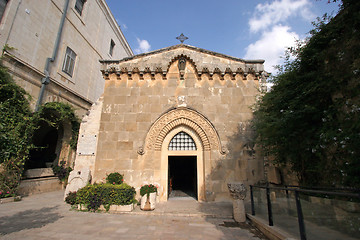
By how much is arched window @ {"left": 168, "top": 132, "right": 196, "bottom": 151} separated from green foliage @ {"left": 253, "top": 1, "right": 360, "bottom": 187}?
10.7ft

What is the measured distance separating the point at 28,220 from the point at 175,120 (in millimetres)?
5909

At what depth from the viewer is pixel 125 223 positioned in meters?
4.95

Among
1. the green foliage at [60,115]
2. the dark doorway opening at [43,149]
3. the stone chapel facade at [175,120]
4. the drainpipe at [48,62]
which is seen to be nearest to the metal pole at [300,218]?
the stone chapel facade at [175,120]

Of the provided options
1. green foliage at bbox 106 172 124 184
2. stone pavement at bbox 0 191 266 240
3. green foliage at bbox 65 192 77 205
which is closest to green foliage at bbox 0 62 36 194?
stone pavement at bbox 0 191 266 240

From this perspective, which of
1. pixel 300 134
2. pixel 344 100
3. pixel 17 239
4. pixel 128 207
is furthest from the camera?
pixel 128 207

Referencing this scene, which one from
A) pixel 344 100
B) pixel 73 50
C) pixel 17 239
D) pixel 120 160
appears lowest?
pixel 17 239

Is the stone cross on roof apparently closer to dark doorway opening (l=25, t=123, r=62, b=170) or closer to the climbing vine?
the climbing vine

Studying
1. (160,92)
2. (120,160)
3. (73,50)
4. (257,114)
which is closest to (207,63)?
(160,92)

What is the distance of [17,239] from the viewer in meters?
3.79

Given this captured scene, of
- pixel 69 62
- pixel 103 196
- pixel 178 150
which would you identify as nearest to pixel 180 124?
pixel 178 150

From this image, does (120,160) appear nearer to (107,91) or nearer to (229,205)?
(107,91)

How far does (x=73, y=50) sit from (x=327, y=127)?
14804mm

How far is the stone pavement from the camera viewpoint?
4.14m

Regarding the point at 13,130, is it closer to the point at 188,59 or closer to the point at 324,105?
the point at 188,59
